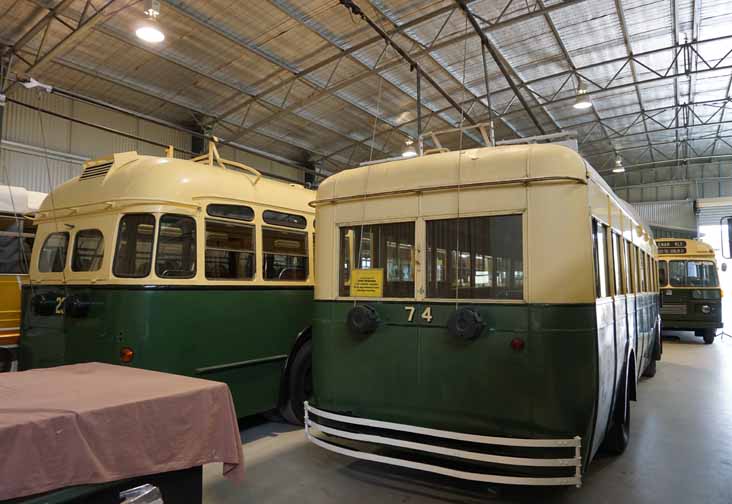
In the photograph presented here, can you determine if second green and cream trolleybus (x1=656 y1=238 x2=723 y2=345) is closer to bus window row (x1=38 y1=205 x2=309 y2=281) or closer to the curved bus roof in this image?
the curved bus roof

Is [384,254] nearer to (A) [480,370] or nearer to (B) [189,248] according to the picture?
(A) [480,370]

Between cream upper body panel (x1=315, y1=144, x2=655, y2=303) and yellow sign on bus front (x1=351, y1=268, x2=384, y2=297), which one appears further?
yellow sign on bus front (x1=351, y1=268, x2=384, y2=297)

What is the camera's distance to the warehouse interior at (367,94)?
14.3 ft

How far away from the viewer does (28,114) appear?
11070 millimetres

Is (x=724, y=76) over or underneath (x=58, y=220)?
over

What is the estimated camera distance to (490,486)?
382cm

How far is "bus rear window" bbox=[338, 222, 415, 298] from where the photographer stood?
12.4ft

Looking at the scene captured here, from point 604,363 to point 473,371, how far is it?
982 mm

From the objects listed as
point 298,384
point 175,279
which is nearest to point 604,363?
point 298,384

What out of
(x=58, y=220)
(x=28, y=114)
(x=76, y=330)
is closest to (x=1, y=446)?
(x=76, y=330)

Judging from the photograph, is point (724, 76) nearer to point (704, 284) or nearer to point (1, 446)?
point (704, 284)

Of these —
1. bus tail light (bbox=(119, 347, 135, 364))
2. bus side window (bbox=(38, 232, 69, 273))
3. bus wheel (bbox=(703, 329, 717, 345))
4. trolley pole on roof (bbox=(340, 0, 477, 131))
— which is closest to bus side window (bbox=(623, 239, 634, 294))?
trolley pole on roof (bbox=(340, 0, 477, 131))

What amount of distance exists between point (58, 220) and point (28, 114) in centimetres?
798

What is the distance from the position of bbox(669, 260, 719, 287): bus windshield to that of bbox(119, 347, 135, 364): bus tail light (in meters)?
14.9
